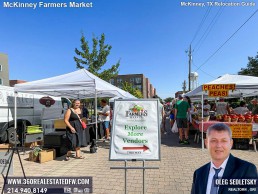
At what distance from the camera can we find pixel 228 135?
1.70m

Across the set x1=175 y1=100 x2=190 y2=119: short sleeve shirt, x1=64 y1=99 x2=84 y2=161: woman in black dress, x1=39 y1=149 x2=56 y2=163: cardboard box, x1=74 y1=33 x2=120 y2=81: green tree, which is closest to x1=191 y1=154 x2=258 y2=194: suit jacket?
x1=64 y1=99 x2=84 y2=161: woman in black dress

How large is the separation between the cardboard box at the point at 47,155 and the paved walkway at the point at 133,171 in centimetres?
16

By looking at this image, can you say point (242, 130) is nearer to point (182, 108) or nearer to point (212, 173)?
point (182, 108)

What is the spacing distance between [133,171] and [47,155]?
8.95 feet

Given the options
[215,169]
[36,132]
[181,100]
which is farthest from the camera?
[181,100]

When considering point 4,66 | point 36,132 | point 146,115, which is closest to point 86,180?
point 146,115

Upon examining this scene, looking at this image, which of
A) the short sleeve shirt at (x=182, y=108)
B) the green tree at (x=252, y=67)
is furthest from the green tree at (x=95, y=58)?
the green tree at (x=252, y=67)

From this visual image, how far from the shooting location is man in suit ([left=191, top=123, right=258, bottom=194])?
1.57m

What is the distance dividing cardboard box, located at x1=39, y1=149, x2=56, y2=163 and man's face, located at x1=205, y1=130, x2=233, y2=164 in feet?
18.9

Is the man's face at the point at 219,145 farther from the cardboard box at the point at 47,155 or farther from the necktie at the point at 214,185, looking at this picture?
the cardboard box at the point at 47,155

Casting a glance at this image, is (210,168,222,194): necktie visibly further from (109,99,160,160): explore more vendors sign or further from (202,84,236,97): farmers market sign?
(202,84,236,97): farmers market sign

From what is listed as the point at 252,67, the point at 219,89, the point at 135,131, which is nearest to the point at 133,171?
the point at 135,131

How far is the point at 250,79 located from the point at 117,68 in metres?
14.5

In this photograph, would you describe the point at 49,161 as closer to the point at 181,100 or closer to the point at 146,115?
the point at 146,115
